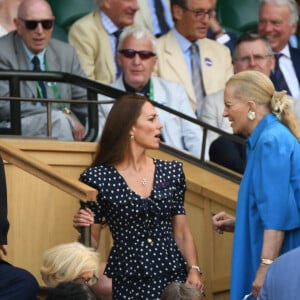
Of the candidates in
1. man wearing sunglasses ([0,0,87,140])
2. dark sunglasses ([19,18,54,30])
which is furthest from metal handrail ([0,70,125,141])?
dark sunglasses ([19,18,54,30])

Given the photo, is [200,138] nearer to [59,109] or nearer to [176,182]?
[59,109]

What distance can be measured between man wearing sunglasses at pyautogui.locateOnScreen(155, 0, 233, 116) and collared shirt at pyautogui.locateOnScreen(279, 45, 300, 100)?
480 mm

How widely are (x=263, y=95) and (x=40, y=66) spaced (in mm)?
3761

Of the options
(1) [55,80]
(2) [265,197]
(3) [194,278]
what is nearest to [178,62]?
(1) [55,80]

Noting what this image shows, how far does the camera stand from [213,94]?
41.2 ft

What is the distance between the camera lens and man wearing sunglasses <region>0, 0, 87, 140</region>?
1138cm

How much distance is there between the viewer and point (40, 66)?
12133mm

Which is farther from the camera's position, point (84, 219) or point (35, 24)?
point (35, 24)

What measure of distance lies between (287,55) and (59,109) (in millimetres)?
2860

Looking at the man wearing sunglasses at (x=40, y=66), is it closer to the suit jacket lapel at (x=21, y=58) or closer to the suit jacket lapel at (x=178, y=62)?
the suit jacket lapel at (x=21, y=58)

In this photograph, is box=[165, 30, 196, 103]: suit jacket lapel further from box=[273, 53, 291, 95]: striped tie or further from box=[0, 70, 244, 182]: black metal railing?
box=[0, 70, 244, 182]: black metal railing

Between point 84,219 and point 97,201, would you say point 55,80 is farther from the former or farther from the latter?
point 84,219

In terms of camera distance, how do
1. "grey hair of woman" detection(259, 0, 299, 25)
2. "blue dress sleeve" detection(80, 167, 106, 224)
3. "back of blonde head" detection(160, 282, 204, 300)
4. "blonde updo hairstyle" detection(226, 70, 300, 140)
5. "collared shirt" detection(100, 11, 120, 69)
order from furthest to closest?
"grey hair of woman" detection(259, 0, 299, 25)
"collared shirt" detection(100, 11, 120, 69)
"blue dress sleeve" detection(80, 167, 106, 224)
"blonde updo hairstyle" detection(226, 70, 300, 140)
"back of blonde head" detection(160, 282, 204, 300)

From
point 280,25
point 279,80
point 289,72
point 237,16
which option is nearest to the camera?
point 279,80
